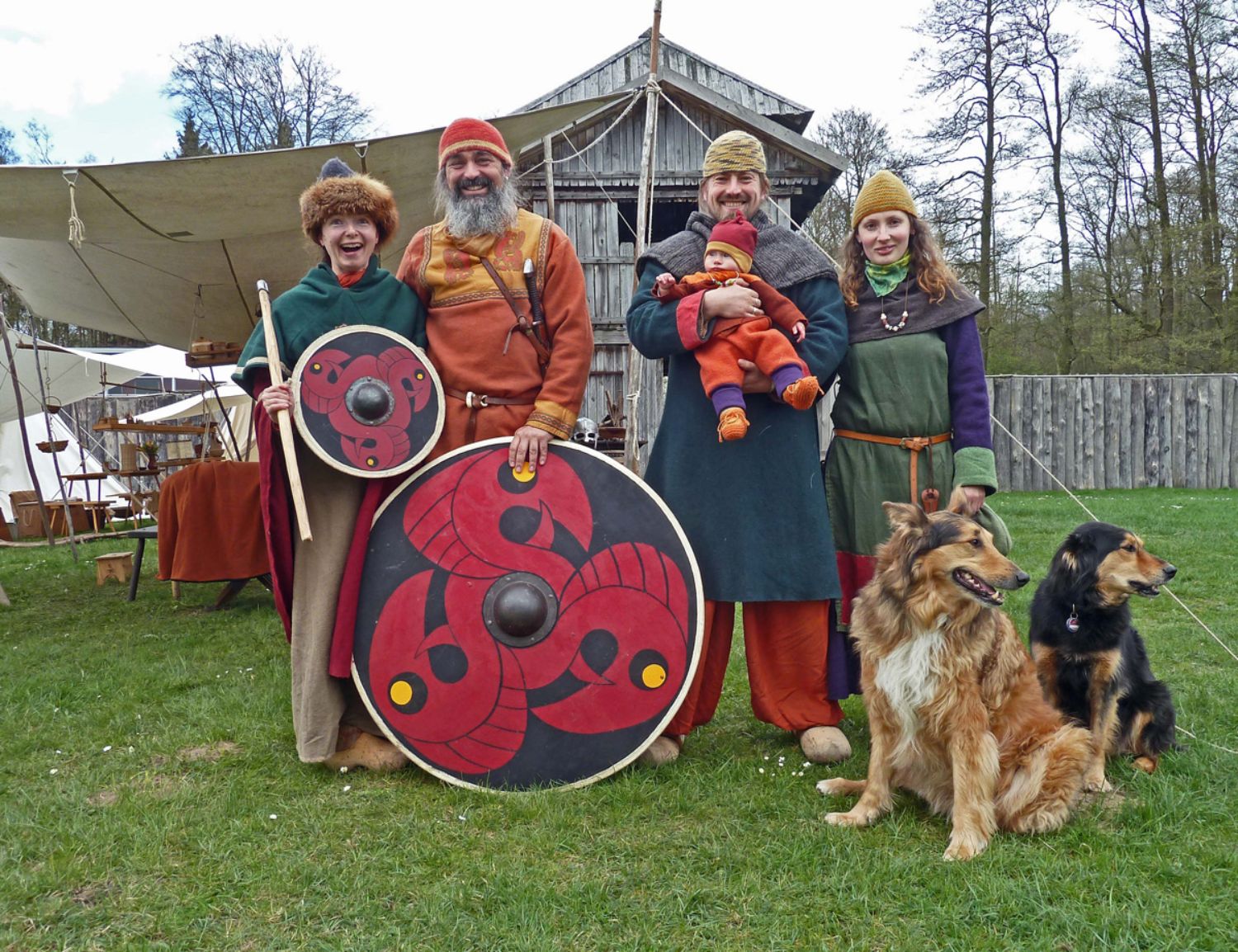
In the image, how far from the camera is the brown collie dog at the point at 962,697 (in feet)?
7.19

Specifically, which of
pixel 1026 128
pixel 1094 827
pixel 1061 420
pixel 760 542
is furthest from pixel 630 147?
pixel 1094 827

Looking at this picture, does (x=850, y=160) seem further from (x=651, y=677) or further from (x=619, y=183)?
(x=651, y=677)

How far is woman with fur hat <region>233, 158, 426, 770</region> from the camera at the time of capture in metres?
2.72

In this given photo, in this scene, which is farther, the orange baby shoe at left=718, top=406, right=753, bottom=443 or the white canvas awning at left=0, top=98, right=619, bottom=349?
the white canvas awning at left=0, top=98, right=619, bottom=349

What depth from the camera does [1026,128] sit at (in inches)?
601

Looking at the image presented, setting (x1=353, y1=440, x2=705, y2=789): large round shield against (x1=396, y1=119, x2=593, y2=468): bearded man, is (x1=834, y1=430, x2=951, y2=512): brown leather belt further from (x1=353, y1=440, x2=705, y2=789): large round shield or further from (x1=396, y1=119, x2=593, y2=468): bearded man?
(x1=396, y1=119, x2=593, y2=468): bearded man

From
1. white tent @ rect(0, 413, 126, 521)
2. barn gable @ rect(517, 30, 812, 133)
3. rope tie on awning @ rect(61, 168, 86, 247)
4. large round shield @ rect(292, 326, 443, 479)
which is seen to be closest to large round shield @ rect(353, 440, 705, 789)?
large round shield @ rect(292, 326, 443, 479)

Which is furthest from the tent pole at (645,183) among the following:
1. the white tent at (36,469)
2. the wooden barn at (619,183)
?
the white tent at (36,469)

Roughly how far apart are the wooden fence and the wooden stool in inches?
447

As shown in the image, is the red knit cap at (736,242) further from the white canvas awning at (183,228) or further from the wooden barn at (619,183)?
the wooden barn at (619,183)

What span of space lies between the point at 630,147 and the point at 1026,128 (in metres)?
8.53

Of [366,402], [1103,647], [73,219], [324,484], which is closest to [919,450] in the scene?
[1103,647]

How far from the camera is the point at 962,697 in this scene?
7.32 ft

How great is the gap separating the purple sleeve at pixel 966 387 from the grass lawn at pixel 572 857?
112 centimetres
